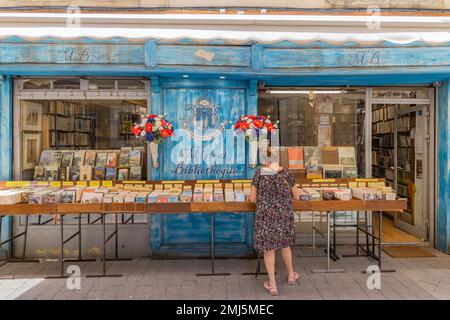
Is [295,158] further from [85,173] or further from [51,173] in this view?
[51,173]

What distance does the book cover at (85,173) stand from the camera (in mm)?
6160

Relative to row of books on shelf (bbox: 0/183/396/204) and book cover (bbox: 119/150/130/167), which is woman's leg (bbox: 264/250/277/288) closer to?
row of books on shelf (bbox: 0/183/396/204)

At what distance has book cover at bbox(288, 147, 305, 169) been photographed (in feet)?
21.6

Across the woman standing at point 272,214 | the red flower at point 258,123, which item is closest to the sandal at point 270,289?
the woman standing at point 272,214

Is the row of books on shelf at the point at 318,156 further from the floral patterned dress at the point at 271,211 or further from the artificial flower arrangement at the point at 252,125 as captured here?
the floral patterned dress at the point at 271,211

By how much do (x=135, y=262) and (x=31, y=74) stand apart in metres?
3.24

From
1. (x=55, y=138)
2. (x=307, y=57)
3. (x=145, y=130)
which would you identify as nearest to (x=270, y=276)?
(x=145, y=130)

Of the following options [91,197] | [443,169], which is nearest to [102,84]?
[91,197]

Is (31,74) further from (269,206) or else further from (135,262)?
(269,206)

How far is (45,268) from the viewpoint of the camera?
216 inches

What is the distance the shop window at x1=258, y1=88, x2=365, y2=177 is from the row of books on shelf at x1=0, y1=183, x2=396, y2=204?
4.39ft

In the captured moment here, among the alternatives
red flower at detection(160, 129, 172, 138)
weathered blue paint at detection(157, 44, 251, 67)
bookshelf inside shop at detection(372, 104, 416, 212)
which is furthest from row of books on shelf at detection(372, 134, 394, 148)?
red flower at detection(160, 129, 172, 138)

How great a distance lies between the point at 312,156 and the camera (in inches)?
261
